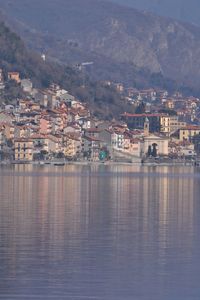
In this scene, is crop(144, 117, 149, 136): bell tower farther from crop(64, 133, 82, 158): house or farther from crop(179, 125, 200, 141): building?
crop(64, 133, 82, 158): house

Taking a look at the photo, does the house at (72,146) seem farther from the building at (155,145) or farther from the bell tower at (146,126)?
the bell tower at (146,126)

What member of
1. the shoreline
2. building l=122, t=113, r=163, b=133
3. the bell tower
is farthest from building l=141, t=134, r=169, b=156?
building l=122, t=113, r=163, b=133

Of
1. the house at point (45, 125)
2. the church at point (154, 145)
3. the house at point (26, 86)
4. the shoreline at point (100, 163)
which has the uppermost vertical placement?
the house at point (26, 86)

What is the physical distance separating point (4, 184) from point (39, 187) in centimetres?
312

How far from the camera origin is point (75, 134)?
133 m

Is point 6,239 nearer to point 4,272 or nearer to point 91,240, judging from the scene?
point 91,240

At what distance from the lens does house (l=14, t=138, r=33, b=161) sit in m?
115

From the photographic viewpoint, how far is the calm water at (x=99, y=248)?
72.8 ft

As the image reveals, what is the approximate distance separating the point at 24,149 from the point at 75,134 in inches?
702

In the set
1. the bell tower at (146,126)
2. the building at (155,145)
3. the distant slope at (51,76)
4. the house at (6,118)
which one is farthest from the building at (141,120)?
the house at (6,118)

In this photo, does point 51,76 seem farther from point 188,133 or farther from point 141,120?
point 188,133

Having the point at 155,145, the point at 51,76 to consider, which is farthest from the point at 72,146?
the point at 51,76

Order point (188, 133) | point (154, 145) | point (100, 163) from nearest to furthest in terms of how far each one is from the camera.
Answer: point (100, 163), point (154, 145), point (188, 133)

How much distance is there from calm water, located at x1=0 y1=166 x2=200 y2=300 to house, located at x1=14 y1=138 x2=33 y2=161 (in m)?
69.7
